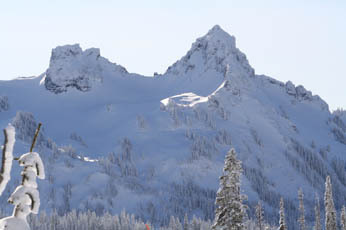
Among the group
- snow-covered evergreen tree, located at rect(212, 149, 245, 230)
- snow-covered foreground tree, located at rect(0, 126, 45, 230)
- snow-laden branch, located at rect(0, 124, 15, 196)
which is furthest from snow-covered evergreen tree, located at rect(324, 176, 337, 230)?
snow-laden branch, located at rect(0, 124, 15, 196)

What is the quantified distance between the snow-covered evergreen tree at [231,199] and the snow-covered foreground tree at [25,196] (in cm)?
2316

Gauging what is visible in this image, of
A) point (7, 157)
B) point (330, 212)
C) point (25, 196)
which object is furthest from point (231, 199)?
point (330, 212)

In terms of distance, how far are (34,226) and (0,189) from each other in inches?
7961

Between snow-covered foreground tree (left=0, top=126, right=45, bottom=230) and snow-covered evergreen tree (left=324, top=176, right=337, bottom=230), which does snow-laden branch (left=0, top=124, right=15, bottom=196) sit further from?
snow-covered evergreen tree (left=324, top=176, right=337, bottom=230)

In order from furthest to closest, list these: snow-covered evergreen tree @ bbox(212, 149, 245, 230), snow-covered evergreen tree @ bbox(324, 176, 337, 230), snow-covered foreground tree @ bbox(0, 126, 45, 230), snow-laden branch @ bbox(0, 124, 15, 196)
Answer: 1. snow-covered evergreen tree @ bbox(324, 176, 337, 230)
2. snow-covered evergreen tree @ bbox(212, 149, 245, 230)
3. snow-covered foreground tree @ bbox(0, 126, 45, 230)
4. snow-laden branch @ bbox(0, 124, 15, 196)

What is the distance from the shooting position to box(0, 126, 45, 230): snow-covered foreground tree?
6.57 metres

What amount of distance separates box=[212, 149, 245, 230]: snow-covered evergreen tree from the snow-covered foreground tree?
76.0 feet

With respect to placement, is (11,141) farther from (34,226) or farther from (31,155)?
(34,226)

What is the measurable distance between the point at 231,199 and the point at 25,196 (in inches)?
928

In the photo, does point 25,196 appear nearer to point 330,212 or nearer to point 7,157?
point 7,157

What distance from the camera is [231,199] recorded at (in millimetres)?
29703

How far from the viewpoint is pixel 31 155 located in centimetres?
699

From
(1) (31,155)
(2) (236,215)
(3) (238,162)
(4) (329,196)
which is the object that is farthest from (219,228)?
(4) (329,196)

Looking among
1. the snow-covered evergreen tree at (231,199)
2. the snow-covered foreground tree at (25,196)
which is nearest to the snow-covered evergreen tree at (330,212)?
the snow-covered evergreen tree at (231,199)
